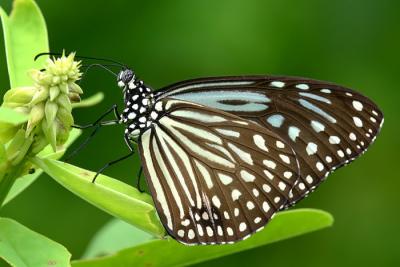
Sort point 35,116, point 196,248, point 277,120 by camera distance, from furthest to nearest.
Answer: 1. point 277,120
2. point 196,248
3. point 35,116

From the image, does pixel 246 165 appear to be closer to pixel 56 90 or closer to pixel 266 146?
pixel 266 146

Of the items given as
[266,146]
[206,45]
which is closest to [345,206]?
[206,45]

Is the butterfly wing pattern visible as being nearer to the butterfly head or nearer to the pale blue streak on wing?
the pale blue streak on wing

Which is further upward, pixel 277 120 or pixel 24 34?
pixel 24 34

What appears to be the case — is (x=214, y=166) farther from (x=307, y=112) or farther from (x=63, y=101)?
(x=63, y=101)

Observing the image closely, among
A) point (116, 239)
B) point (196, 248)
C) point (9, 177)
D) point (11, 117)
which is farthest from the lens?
point (116, 239)

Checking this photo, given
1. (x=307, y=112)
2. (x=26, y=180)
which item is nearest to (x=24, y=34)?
(x=26, y=180)
